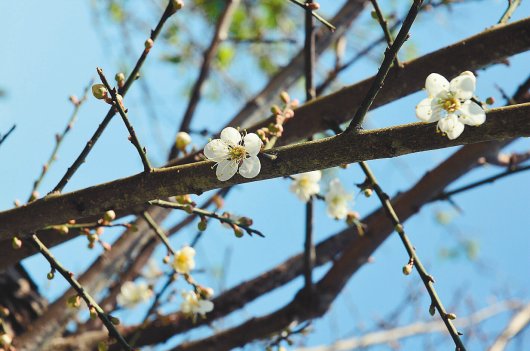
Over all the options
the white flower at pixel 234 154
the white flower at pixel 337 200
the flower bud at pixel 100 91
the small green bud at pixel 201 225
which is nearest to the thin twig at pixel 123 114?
the flower bud at pixel 100 91

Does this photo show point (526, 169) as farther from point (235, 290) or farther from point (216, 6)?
point (216, 6)

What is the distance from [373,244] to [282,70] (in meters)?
1.11

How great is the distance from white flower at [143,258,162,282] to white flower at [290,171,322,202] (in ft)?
4.95

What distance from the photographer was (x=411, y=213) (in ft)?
7.59

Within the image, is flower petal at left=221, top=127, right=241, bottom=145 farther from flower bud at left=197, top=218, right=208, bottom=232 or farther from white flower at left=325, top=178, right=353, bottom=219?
white flower at left=325, top=178, right=353, bottom=219

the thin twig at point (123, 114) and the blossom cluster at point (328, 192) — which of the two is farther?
the blossom cluster at point (328, 192)

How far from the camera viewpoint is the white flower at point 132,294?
→ 2854mm

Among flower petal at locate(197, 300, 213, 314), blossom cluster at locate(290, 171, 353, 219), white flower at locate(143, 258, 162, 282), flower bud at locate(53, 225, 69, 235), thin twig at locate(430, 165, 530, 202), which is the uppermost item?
white flower at locate(143, 258, 162, 282)

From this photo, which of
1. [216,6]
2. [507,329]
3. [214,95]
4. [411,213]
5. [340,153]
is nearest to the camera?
[340,153]

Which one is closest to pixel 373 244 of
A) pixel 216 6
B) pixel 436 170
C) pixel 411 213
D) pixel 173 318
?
pixel 411 213

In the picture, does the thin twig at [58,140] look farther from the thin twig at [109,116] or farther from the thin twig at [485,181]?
the thin twig at [485,181]

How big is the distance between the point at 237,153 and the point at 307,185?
798 mm

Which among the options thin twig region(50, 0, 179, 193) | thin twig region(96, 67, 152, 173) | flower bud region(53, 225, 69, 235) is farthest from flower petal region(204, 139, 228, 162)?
flower bud region(53, 225, 69, 235)

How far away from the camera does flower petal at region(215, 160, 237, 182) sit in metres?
1.30
